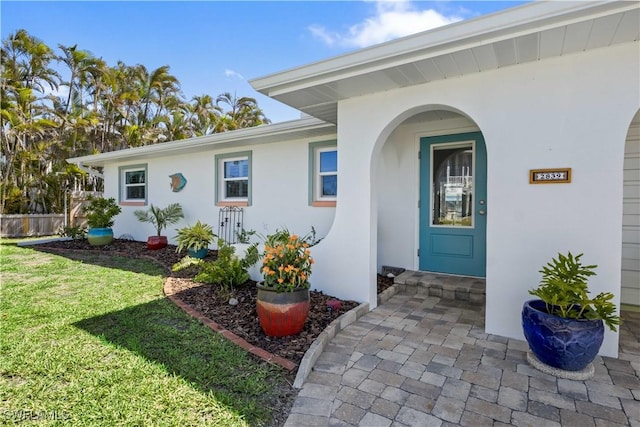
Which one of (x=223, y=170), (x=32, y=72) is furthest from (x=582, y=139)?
(x=32, y=72)

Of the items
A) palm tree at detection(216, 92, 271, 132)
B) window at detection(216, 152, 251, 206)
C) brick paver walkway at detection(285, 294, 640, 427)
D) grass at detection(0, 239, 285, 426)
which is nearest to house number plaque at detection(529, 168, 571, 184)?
brick paver walkway at detection(285, 294, 640, 427)

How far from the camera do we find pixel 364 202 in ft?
13.4

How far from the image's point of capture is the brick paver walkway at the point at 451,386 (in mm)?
2098

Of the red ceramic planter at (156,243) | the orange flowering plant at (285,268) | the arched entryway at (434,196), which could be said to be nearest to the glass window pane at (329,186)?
the arched entryway at (434,196)

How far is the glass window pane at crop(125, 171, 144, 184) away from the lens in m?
9.95

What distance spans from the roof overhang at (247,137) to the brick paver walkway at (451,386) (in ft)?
12.4

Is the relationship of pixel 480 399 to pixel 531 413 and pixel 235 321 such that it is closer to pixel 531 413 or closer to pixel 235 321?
pixel 531 413

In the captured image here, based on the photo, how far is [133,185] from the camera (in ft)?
33.1

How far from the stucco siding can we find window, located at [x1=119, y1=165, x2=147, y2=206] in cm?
1055

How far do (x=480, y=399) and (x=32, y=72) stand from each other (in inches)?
750

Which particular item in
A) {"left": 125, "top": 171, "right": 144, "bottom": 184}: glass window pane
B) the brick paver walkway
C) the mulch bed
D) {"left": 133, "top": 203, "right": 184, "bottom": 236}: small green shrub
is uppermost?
{"left": 125, "top": 171, "right": 144, "bottom": 184}: glass window pane

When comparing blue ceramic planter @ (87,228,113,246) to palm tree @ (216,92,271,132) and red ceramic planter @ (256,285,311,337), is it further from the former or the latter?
palm tree @ (216,92,271,132)

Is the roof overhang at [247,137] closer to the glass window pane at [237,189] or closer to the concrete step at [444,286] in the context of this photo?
the glass window pane at [237,189]

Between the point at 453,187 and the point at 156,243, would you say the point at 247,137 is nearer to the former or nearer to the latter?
the point at 156,243
